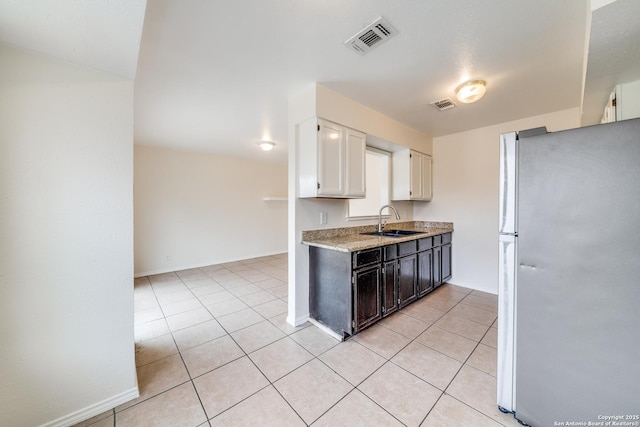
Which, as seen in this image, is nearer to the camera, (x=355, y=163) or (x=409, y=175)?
(x=355, y=163)

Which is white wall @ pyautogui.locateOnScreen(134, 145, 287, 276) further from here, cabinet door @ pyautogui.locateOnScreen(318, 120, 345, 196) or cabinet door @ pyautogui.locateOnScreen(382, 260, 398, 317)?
cabinet door @ pyautogui.locateOnScreen(382, 260, 398, 317)

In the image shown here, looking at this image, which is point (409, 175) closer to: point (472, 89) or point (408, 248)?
point (408, 248)

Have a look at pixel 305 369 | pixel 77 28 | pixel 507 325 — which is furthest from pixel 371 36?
pixel 305 369

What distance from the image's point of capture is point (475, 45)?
173 cm

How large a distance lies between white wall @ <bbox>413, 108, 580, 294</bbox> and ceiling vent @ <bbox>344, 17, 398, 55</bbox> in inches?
106

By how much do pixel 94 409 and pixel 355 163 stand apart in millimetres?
2841

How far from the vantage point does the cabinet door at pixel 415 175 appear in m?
3.50

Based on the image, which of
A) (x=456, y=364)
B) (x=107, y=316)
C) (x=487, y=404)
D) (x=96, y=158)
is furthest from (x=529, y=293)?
(x=96, y=158)

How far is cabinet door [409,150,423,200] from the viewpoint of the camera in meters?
3.50

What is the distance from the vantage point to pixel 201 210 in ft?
16.3

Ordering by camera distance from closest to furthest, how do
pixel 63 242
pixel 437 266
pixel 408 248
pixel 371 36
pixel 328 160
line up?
pixel 63 242, pixel 371 36, pixel 328 160, pixel 408 248, pixel 437 266

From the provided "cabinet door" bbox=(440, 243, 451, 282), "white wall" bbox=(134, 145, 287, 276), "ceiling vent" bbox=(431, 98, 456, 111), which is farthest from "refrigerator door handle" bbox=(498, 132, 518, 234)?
"white wall" bbox=(134, 145, 287, 276)

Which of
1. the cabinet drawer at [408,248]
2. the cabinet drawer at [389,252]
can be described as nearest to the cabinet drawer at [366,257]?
the cabinet drawer at [389,252]

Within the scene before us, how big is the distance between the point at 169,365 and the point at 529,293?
2632 millimetres
